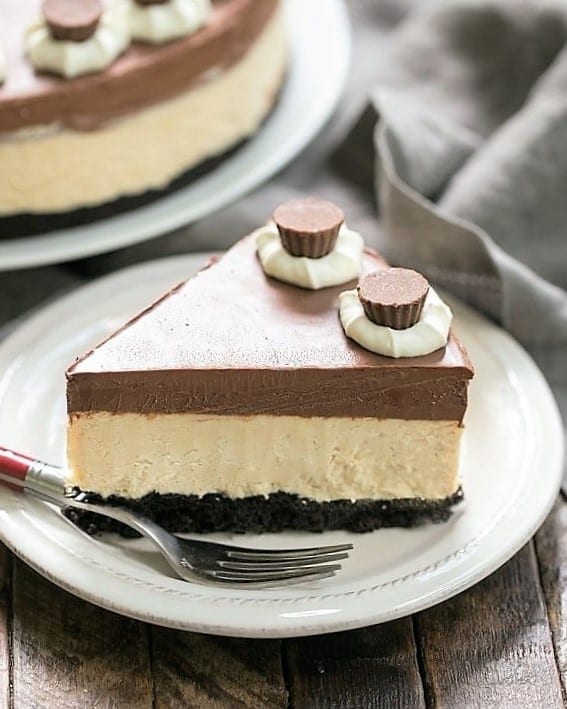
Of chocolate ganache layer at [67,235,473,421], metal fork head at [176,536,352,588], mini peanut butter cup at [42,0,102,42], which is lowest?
metal fork head at [176,536,352,588]

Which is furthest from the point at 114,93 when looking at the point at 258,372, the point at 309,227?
the point at 258,372

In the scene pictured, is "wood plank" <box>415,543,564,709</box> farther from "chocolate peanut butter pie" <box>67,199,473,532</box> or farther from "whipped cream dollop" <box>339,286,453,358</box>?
"whipped cream dollop" <box>339,286,453,358</box>

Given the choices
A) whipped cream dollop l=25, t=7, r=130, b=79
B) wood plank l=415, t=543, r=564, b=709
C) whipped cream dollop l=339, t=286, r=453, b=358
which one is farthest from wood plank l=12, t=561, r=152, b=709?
whipped cream dollop l=25, t=7, r=130, b=79

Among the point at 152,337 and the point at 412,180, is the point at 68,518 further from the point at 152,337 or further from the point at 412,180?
the point at 412,180

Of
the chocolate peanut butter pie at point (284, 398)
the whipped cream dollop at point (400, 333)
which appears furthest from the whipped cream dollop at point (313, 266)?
the whipped cream dollop at point (400, 333)

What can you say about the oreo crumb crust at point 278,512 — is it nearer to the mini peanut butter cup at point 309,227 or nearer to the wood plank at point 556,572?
the wood plank at point 556,572

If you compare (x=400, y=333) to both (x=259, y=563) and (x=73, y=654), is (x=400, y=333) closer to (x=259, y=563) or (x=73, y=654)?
(x=259, y=563)
